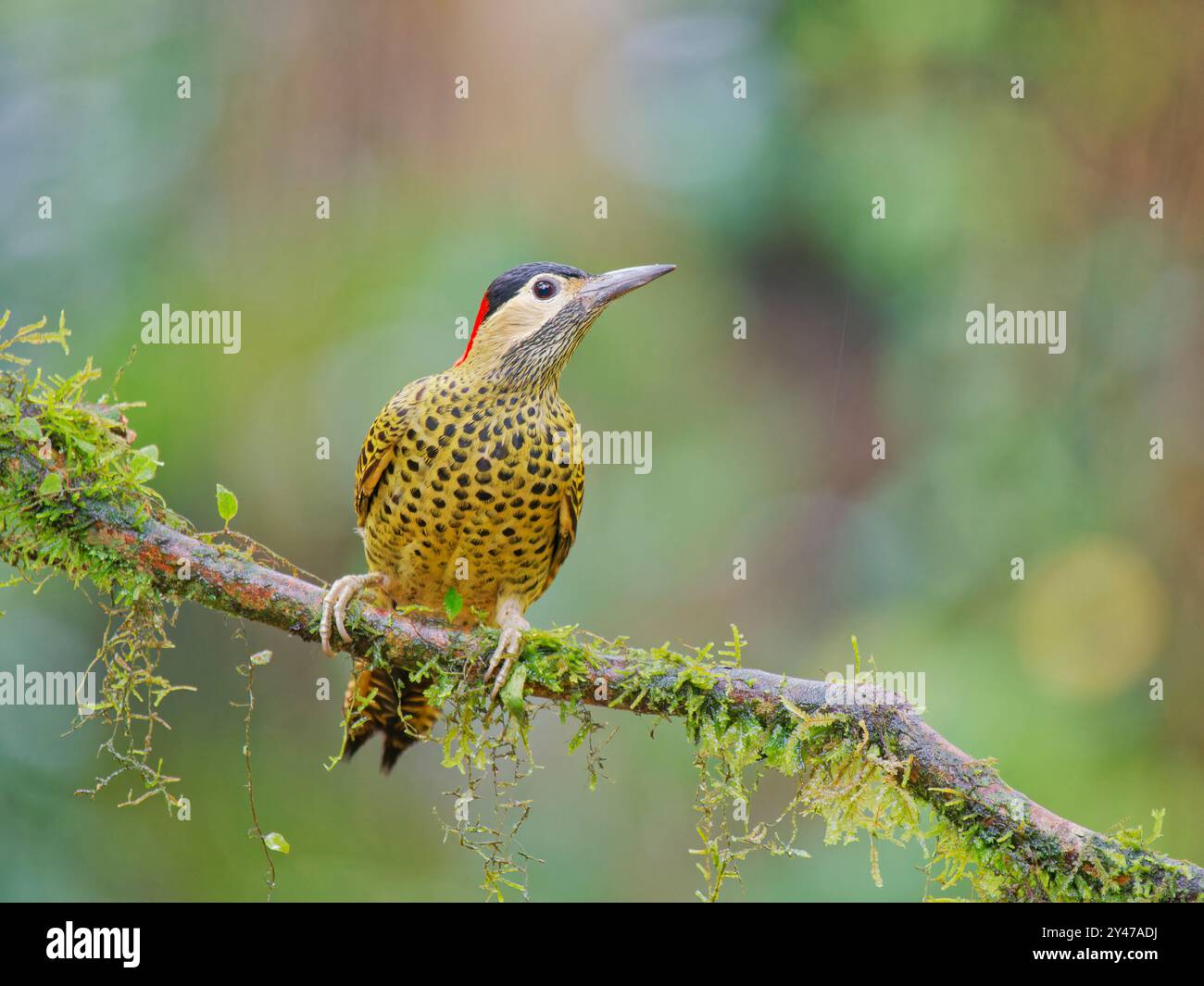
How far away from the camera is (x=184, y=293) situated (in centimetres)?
556

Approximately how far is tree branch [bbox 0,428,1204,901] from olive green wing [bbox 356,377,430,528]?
0.71 metres

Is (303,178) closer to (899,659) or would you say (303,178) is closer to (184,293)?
(184,293)

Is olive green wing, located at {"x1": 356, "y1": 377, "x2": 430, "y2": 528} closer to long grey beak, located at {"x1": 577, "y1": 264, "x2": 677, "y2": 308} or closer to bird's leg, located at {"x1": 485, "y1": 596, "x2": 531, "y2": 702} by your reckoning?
long grey beak, located at {"x1": 577, "y1": 264, "x2": 677, "y2": 308}

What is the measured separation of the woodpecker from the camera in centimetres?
337

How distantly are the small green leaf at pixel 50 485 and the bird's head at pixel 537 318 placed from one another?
1209 mm

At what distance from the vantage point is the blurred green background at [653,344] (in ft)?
17.4

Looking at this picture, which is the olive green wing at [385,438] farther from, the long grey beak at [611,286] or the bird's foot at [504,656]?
the bird's foot at [504,656]

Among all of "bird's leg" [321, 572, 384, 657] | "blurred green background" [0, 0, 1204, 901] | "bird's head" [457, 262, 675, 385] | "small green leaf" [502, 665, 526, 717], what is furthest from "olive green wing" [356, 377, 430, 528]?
"blurred green background" [0, 0, 1204, 901]

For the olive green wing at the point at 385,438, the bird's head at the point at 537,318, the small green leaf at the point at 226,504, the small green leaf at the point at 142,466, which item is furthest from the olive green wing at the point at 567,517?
the small green leaf at the point at 142,466

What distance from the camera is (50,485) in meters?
2.68

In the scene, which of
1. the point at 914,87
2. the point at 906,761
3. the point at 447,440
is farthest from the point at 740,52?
the point at 906,761

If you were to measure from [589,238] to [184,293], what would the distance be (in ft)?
6.21

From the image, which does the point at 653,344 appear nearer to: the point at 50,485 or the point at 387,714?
the point at 387,714

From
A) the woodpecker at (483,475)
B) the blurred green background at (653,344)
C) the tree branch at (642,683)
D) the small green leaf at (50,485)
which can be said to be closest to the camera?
the tree branch at (642,683)
